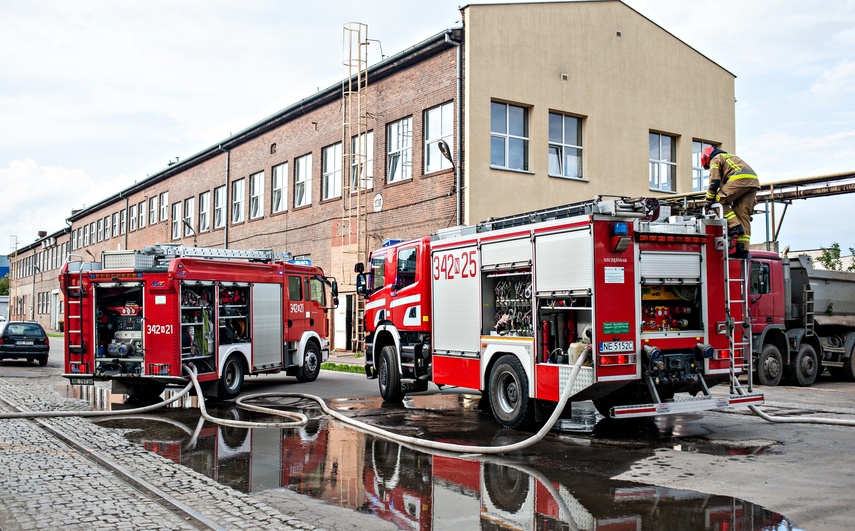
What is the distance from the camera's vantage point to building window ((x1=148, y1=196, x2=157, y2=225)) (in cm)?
4800

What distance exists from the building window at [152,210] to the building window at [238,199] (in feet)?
41.3

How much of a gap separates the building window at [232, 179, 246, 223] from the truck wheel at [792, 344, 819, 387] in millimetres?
26302

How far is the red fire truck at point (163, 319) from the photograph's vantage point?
13.7 metres

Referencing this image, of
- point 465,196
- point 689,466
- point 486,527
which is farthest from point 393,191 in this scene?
point 486,527

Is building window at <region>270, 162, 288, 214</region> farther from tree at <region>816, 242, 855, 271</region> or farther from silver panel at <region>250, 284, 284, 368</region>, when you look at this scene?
tree at <region>816, 242, 855, 271</region>

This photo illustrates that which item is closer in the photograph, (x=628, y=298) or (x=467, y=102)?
(x=628, y=298)

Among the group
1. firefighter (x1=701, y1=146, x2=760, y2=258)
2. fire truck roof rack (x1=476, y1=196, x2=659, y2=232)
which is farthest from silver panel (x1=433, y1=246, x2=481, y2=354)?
firefighter (x1=701, y1=146, x2=760, y2=258)

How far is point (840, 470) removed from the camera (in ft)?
25.3

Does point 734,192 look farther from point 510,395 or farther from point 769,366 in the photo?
point 769,366

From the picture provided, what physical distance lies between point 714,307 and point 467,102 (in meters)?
13.0

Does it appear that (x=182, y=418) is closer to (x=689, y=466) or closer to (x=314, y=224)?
(x=689, y=466)

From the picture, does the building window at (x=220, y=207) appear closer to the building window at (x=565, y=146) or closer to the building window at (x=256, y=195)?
the building window at (x=256, y=195)

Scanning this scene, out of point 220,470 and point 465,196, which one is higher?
point 465,196

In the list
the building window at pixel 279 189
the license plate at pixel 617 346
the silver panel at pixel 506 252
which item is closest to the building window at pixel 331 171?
the building window at pixel 279 189
